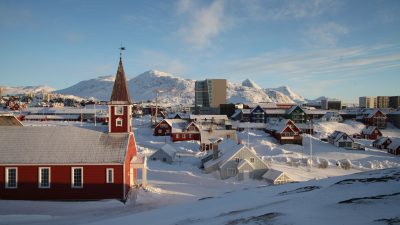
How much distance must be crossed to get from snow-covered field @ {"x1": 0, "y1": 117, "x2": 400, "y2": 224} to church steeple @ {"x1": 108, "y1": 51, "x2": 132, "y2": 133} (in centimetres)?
590

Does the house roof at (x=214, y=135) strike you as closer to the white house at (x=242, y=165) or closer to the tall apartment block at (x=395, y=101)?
the white house at (x=242, y=165)

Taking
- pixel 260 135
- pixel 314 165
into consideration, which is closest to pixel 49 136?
pixel 314 165

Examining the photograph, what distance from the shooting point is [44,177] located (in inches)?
1092

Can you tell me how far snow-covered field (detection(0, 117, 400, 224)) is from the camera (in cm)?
1252

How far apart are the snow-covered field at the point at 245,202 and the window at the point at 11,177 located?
1.38 metres

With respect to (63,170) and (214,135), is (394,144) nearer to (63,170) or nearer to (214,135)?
(214,135)

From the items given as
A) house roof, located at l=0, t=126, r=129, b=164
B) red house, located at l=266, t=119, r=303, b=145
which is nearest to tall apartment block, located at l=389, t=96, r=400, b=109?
red house, located at l=266, t=119, r=303, b=145

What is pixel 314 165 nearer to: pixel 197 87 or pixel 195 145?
pixel 195 145

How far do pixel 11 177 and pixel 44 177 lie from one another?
254 centimetres

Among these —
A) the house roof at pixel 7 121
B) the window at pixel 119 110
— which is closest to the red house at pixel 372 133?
the window at pixel 119 110

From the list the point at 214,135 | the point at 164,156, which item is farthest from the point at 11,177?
the point at 214,135

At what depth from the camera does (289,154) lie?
60.6 meters

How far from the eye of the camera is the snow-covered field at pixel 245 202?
1252 centimetres

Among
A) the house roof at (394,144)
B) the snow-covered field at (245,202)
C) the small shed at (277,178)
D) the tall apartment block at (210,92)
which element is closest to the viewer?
the snow-covered field at (245,202)
